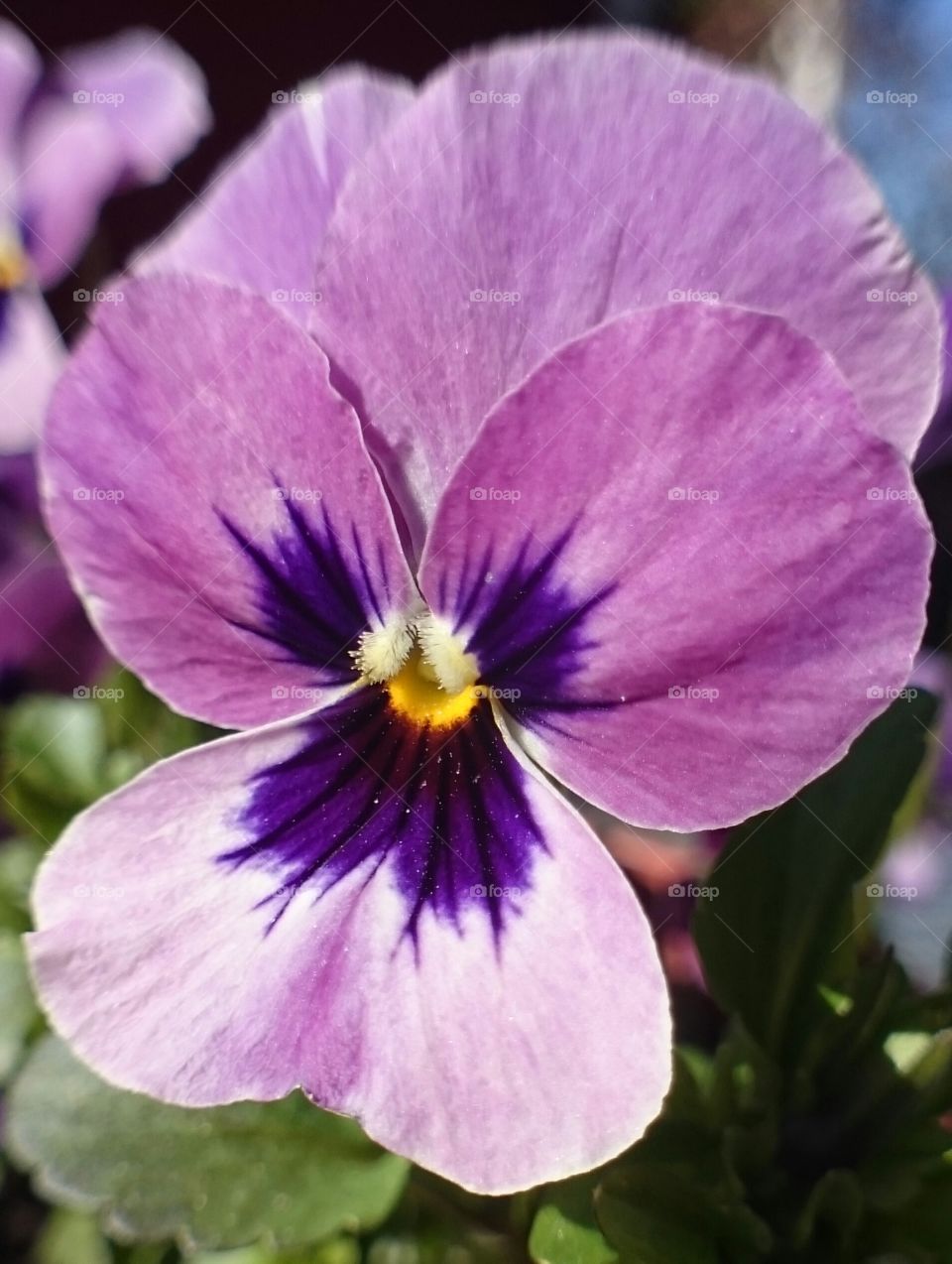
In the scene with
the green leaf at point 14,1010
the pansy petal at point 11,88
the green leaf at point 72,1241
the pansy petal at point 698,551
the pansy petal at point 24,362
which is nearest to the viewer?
the pansy petal at point 698,551

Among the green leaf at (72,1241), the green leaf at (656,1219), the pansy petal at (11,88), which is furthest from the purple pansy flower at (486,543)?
the green leaf at (72,1241)

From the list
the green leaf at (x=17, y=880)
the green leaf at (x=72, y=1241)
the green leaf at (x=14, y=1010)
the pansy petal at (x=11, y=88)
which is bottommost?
the green leaf at (x=72, y=1241)

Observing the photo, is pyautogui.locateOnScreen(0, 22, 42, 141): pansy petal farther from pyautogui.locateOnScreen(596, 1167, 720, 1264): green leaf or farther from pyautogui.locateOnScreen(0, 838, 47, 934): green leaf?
pyautogui.locateOnScreen(596, 1167, 720, 1264): green leaf

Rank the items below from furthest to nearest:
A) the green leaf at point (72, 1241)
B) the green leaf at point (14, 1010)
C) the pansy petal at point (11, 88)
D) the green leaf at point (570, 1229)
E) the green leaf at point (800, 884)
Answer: the green leaf at point (72, 1241) < the pansy petal at point (11, 88) < the green leaf at point (14, 1010) < the green leaf at point (800, 884) < the green leaf at point (570, 1229)

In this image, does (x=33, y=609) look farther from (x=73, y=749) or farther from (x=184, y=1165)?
(x=184, y=1165)

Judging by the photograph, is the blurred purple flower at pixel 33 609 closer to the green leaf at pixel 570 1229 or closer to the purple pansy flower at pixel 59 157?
the purple pansy flower at pixel 59 157

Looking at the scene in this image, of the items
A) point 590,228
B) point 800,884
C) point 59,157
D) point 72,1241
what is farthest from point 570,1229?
point 59,157

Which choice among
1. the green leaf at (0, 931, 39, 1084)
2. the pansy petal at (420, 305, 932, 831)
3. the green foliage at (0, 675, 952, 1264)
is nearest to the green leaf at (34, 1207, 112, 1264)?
the green leaf at (0, 931, 39, 1084)
